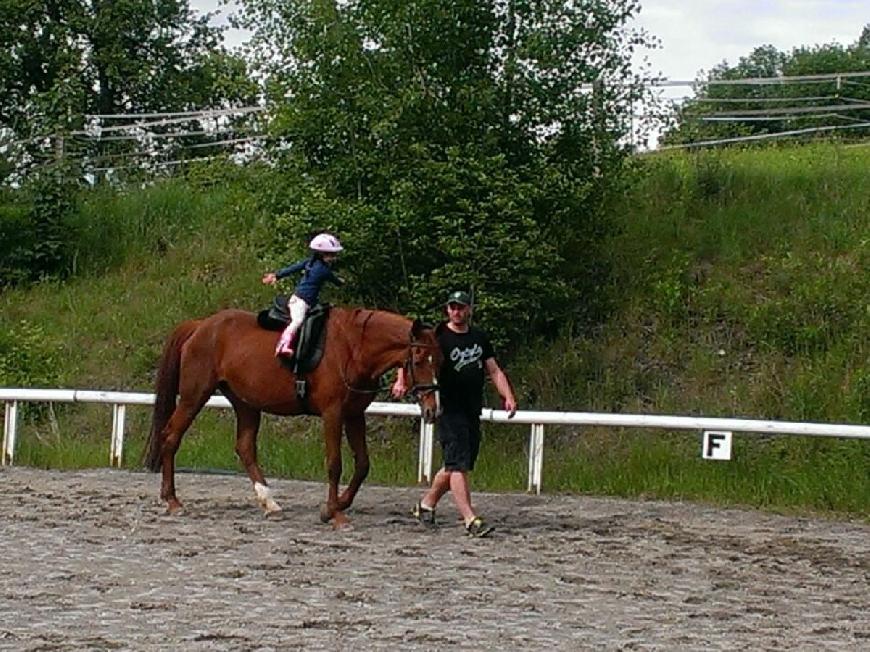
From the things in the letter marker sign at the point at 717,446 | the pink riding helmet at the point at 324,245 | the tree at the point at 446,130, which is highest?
the tree at the point at 446,130

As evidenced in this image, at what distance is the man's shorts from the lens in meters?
12.8

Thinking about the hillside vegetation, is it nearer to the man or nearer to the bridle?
the man

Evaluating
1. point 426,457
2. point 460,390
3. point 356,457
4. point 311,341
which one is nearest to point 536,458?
point 426,457

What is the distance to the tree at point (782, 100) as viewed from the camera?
28359 mm

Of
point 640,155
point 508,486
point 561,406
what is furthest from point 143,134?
point 508,486

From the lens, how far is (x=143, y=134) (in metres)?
38.5

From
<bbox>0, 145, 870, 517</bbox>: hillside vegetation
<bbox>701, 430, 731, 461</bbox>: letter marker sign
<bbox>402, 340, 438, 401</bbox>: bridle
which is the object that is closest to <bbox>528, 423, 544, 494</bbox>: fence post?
<bbox>0, 145, 870, 517</bbox>: hillside vegetation

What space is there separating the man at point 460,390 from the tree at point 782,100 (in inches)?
389

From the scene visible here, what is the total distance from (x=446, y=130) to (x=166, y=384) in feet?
20.5

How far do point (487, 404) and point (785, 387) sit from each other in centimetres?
416

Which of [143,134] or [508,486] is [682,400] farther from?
[143,134]

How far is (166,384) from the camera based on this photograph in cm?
1493

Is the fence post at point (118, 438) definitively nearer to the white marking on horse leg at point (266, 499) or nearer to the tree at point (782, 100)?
the white marking on horse leg at point (266, 499)

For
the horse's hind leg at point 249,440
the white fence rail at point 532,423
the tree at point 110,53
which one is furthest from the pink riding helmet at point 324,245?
the tree at point 110,53
